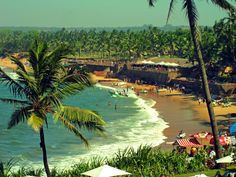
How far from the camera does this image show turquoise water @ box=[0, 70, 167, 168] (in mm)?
33219

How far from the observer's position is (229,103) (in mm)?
51750

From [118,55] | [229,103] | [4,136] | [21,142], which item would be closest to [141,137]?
[21,142]

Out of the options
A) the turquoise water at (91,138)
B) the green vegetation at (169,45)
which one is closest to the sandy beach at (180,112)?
the turquoise water at (91,138)

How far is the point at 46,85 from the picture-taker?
13141mm

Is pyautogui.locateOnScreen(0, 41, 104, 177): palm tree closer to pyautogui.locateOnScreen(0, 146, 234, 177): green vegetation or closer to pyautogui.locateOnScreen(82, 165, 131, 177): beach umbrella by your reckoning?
pyautogui.locateOnScreen(82, 165, 131, 177): beach umbrella

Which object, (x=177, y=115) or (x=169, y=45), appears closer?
(x=177, y=115)

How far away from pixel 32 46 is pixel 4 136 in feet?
106

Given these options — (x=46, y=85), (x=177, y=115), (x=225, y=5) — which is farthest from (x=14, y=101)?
(x=177, y=115)

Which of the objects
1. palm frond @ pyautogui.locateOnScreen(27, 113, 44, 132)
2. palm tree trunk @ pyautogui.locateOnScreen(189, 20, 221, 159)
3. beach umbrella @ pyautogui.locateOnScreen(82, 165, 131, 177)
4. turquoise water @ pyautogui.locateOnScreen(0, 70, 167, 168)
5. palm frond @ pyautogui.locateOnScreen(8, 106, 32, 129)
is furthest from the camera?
turquoise water @ pyautogui.locateOnScreen(0, 70, 167, 168)

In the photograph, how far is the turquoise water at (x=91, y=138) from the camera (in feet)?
109

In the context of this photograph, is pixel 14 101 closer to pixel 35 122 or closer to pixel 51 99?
pixel 51 99

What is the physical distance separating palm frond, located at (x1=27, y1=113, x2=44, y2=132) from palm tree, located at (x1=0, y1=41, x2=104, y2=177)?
0.46m

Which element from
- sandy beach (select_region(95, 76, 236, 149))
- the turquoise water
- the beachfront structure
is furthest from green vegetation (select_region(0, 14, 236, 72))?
the turquoise water

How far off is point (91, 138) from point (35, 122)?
2751 cm
